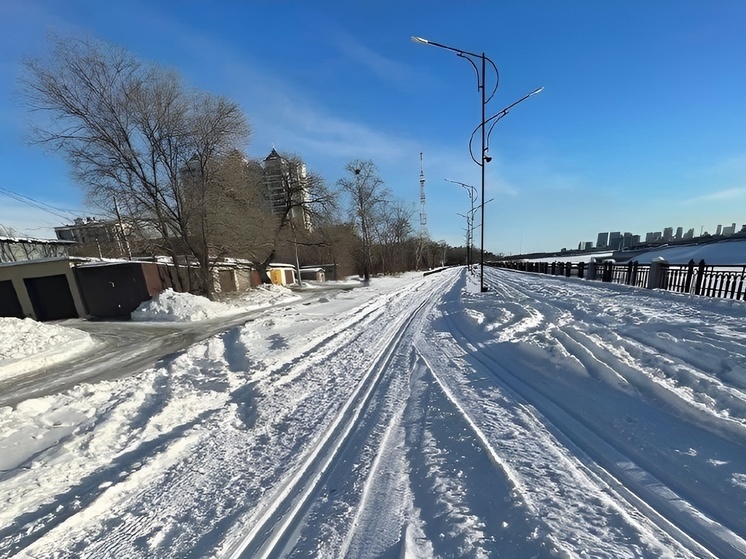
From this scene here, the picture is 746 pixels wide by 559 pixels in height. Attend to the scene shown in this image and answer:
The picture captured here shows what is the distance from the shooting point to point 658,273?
1352cm

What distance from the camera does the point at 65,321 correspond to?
15414 millimetres

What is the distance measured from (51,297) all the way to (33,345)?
10.3 metres

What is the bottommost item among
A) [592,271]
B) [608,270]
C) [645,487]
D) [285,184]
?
[592,271]

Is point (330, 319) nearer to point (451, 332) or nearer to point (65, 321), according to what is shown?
point (451, 332)

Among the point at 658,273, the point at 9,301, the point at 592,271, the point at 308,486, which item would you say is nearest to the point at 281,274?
the point at 9,301

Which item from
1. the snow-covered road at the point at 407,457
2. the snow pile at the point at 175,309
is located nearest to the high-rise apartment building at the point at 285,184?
the snow pile at the point at 175,309

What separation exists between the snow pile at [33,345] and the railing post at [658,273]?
70.5 feet

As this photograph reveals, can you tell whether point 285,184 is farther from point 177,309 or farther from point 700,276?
point 700,276

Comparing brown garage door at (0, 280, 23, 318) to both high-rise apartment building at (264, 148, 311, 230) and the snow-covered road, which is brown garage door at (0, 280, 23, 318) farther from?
high-rise apartment building at (264, 148, 311, 230)

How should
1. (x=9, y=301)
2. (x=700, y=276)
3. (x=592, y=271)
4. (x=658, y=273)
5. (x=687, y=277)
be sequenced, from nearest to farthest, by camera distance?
1. (x=700, y=276)
2. (x=687, y=277)
3. (x=658, y=273)
4. (x=9, y=301)
5. (x=592, y=271)

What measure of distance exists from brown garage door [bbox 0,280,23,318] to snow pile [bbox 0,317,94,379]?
9137 mm

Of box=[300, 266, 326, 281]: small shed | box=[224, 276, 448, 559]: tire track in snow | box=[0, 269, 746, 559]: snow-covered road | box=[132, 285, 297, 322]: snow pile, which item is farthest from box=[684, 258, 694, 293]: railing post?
box=[300, 266, 326, 281]: small shed

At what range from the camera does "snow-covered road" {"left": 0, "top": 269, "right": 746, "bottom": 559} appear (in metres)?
2.22

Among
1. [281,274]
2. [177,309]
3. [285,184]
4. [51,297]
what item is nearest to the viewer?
[177,309]
